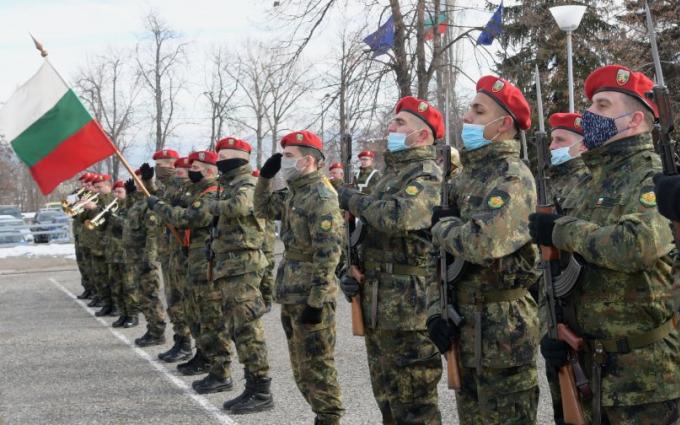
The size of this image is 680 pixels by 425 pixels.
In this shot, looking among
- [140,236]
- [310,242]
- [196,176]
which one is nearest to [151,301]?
[140,236]

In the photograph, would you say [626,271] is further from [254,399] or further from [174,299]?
[174,299]

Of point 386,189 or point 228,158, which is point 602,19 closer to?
point 228,158

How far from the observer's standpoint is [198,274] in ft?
26.0

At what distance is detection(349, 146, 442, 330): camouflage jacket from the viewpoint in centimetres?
473

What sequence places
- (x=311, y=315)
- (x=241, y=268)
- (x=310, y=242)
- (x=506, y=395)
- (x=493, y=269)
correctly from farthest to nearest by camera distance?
1. (x=241, y=268)
2. (x=310, y=242)
3. (x=311, y=315)
4. (x=493, y=269)
5. (x=506, y=395)

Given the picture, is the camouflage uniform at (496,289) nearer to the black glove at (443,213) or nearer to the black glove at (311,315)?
the black glove at (443,213)

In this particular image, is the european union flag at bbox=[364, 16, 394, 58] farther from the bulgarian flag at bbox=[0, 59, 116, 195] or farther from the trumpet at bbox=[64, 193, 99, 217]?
the bulgarian flag at bbox=[0, 59, 116, 195]

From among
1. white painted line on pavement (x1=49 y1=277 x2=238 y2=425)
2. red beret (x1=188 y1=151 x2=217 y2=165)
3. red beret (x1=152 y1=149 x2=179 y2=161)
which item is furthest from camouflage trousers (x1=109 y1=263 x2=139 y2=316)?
red beret (x1=188 y1=151 x2=217 y2=165)

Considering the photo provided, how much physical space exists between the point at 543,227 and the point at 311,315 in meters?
2.43

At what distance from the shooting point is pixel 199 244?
26.3 ft

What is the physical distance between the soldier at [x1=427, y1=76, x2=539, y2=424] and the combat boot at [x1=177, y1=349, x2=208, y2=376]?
4.85m

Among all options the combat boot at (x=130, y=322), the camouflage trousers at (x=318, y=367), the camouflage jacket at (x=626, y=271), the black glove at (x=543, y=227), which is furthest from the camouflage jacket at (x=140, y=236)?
the camouflage jacket at (x=626, y=271)

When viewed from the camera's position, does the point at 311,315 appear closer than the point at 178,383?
Yes

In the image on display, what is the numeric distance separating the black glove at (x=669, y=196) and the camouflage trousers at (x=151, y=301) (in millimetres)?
8354
